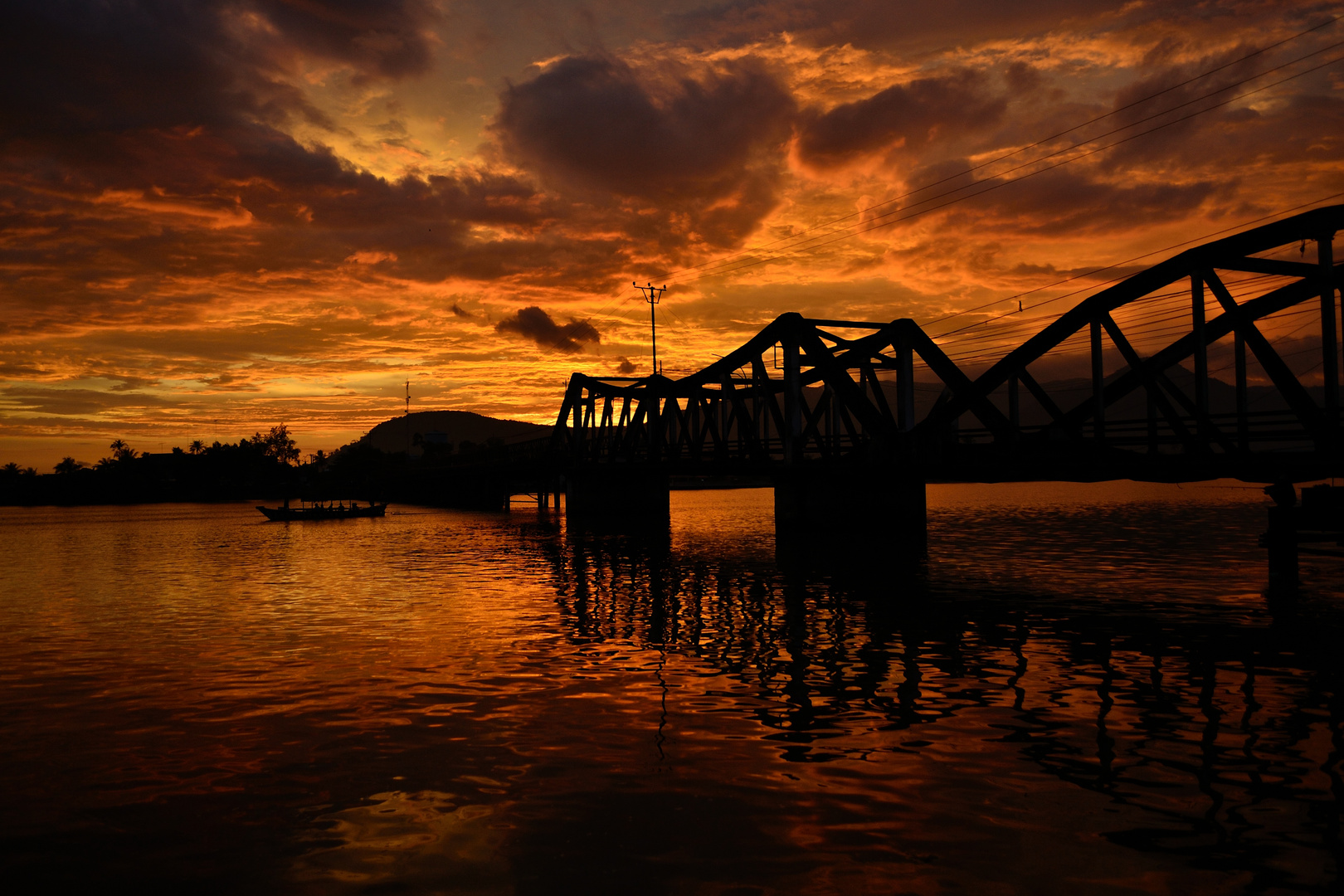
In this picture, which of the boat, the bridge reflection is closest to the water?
the bridge reflection

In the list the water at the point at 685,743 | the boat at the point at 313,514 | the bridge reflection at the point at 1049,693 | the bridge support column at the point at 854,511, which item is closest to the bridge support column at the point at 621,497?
the bridge support column at the point at 854,511

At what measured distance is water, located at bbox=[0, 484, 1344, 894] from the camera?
28.1 ft

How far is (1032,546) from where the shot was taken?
47.7 metres

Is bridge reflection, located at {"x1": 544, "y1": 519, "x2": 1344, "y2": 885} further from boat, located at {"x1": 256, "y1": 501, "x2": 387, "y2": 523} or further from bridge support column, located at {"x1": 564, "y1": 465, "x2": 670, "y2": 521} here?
boat, located at {"x1": 256, "y1": 501, "x2": 387, "y2": 523}

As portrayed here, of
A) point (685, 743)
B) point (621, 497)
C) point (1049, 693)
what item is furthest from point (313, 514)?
point (1049, 693)

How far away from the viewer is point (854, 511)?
47375mm

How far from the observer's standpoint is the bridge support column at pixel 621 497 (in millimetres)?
78688

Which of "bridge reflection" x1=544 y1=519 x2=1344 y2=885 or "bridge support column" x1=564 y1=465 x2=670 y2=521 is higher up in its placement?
"bridge support column" x1=564 y1=465 x2=670 y2=521

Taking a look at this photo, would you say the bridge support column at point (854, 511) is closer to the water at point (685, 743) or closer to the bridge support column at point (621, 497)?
the water at point (685, 743)

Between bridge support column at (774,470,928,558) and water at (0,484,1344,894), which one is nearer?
water at (0,484,1344,894)

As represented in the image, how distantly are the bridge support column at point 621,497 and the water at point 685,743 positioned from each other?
48682 millimetres

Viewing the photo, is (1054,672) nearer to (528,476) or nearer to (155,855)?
(155,855)

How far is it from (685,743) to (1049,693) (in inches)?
259

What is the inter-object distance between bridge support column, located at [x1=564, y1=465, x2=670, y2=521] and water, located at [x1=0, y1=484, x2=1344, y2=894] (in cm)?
4868
